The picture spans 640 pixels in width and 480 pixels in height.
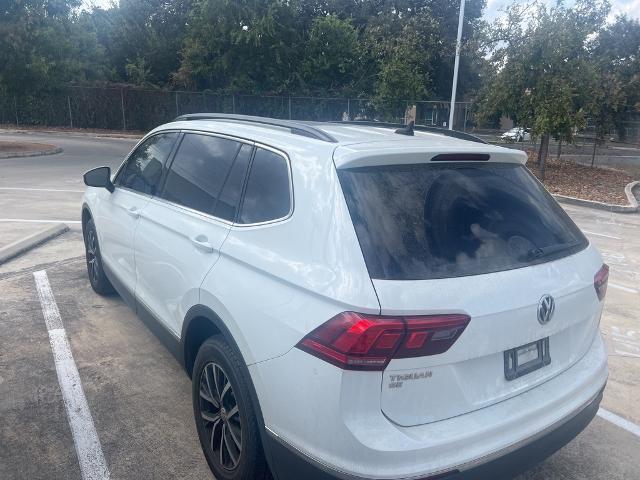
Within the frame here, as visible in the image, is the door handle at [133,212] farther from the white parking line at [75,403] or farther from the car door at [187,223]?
the white parking line at [75,403]

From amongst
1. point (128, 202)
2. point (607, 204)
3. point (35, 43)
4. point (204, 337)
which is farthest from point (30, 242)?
point (35, 43)

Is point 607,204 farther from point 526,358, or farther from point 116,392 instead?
point 116,392

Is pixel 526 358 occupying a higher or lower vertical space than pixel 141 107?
lower

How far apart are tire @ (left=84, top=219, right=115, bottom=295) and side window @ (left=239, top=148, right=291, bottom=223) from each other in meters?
2.73

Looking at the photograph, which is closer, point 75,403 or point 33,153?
point 75,403

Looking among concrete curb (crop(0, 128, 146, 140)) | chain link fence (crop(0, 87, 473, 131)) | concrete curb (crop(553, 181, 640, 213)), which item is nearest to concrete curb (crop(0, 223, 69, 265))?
concrete curb (crop(553, 181, 640, 213))

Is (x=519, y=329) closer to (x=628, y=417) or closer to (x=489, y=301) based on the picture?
(x=489, y=301)

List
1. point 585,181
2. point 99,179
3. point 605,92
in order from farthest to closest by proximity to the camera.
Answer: point 605,92
point 585,181
point 99,179

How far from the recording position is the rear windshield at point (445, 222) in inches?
85.5

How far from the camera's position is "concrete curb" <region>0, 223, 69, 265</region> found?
657 centimetres

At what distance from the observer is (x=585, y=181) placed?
55.6ft

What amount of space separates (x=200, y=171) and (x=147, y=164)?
101 cm

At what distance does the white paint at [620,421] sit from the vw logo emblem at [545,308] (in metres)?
1.66

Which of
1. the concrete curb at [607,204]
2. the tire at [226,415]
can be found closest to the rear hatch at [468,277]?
the tire at [226,415]
